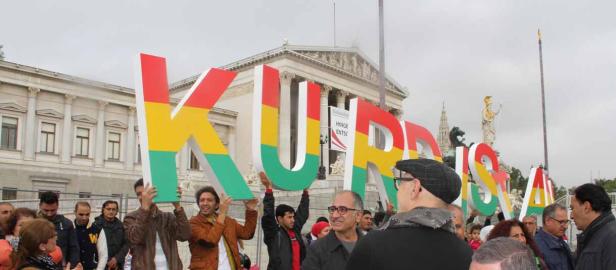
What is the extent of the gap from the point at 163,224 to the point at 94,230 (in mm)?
1781

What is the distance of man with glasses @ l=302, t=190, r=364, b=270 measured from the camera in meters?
4.14

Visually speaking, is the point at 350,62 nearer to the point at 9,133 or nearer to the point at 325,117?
the point at 325,117

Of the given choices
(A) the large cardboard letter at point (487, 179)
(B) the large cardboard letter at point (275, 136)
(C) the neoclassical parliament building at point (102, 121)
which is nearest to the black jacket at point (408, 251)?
(B) the large cardboard letter at point (275, 136)

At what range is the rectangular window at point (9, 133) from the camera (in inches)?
1506

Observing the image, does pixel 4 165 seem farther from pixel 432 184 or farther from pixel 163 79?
pixel 432 184

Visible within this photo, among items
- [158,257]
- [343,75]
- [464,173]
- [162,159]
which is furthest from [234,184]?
[343,75]

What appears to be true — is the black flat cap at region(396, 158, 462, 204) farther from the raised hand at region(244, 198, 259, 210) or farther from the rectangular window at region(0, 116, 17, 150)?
the rectangular window at region(0, 116, 17, 150)

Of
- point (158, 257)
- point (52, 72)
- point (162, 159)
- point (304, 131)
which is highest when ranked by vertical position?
point (52, 72)

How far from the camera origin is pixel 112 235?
7066mm

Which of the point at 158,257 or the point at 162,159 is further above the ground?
the point at 162,159

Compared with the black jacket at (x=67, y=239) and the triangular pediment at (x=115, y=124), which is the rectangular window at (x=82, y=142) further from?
the black jacket at (x=67, y=239)

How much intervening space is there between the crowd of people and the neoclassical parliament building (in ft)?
82.9

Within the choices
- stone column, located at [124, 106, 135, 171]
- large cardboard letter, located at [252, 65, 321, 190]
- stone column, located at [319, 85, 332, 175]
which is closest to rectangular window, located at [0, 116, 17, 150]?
stone column, located at [124, 106, 135, 171]

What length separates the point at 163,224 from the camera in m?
5.70
